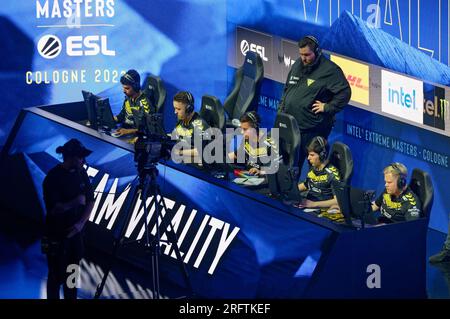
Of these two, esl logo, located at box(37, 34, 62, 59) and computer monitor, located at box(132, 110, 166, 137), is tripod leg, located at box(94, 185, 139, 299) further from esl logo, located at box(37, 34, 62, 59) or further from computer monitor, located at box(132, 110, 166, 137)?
esl logo, located at box(37, 34, 62, 59)

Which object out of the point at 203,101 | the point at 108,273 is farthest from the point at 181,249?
the point at 203,101

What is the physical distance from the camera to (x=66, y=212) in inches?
366

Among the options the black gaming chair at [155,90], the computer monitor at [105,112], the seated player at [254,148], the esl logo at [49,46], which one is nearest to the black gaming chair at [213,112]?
the seated player at [254,148]

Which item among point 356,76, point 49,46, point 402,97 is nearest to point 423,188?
point 402,97

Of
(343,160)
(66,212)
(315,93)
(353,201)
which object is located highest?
(315,93)

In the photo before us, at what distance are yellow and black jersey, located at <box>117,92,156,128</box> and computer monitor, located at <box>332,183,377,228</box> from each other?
2.15 metres

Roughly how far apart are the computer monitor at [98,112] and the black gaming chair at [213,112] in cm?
76

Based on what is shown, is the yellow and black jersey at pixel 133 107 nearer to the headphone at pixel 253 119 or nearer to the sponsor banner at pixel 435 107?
the headphone at pixel 253 119

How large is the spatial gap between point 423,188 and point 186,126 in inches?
79.1

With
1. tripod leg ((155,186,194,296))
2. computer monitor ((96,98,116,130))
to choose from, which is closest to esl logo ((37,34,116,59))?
computer monitor ((96,98,116,130))

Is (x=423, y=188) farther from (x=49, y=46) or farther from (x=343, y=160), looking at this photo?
(x=49, y=46)

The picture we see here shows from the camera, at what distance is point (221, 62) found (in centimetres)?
1007

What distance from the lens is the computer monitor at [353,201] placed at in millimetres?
8458
